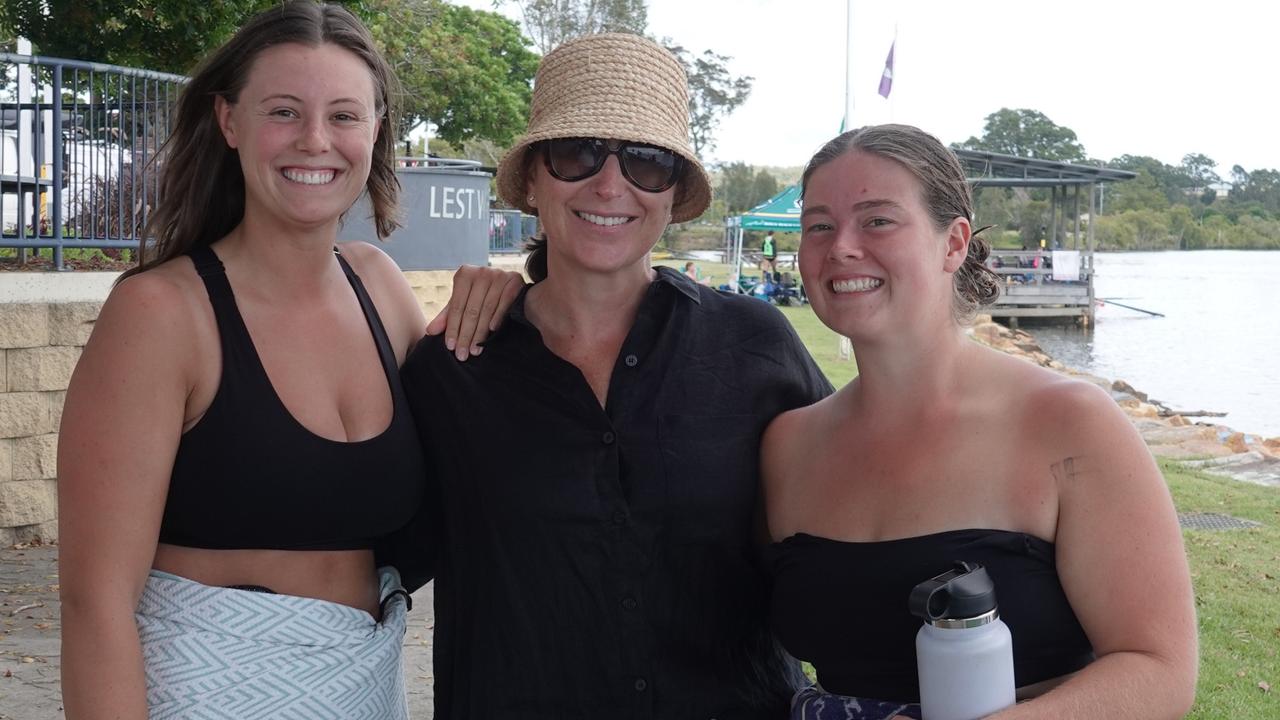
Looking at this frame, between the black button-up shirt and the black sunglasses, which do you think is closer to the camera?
the black button-up shirt

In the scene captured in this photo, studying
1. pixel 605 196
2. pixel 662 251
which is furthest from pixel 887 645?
pixel 662 251

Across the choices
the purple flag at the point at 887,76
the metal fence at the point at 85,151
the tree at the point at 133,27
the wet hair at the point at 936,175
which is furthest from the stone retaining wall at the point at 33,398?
the purple flag at the point at 887,76

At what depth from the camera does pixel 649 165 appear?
276 centimetres

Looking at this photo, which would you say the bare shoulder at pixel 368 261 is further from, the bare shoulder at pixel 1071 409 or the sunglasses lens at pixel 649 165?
the bare shoulder at pixel 1071 409

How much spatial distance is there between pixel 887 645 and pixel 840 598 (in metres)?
0.12

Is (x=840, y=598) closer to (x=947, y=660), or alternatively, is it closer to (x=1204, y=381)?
(x=947, y=660)

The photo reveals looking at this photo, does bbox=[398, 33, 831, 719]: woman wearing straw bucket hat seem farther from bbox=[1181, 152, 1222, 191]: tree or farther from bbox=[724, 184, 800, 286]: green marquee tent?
bbox=[1181, 152, 1222, 191]: tree

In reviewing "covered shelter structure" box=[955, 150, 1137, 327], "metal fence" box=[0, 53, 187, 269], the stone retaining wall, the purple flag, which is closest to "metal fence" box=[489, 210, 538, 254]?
the purple flag

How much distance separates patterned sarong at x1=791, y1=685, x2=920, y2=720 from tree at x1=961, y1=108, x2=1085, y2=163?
98.0 meters

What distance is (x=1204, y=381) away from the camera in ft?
105

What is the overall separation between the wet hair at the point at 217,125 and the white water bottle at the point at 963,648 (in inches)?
67.4

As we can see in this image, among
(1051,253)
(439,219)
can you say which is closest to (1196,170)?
(1051,253)

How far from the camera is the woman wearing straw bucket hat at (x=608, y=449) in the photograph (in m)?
2.50

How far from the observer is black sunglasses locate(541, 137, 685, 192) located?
107 inches
